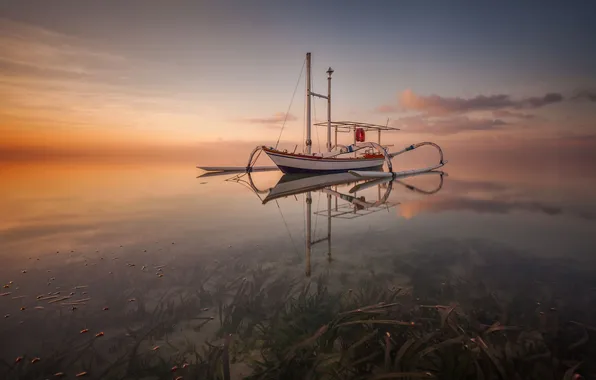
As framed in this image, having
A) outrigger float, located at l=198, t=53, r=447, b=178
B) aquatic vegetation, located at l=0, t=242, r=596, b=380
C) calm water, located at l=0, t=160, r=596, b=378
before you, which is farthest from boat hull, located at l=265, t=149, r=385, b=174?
aquatic vegetation, located at l=0, t=242, r=596, b=380

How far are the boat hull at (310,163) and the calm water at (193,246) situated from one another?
60.9ft

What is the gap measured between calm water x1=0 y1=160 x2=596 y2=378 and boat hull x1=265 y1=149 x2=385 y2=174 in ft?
60.9

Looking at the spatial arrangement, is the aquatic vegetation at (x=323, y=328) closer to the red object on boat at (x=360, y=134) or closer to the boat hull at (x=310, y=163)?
the boat hull at (x=310, y=163)

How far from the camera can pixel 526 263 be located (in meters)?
7.81

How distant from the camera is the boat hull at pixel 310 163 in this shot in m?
36.0

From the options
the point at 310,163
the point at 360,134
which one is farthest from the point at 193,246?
the point at 360,134

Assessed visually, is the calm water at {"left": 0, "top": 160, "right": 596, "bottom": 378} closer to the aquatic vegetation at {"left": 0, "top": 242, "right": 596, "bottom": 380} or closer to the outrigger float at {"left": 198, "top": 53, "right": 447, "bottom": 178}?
the aquatic vegetation at {"left": 0, "top": 242, "right": 596, "bottom": 380}

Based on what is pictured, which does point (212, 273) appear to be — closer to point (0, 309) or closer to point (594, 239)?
point (0, 309)

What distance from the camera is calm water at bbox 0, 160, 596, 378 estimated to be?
5.21 m

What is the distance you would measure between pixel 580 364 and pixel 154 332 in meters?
5.97

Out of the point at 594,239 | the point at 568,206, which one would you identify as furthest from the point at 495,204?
the point at 594,239

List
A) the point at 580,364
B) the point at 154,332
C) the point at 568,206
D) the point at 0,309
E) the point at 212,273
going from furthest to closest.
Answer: the point at 568,206
the point at 212,273
the point at 0,309
the point at 154,332
the point at 580,364

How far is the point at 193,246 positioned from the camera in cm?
941

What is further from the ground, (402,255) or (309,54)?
(309,54)
